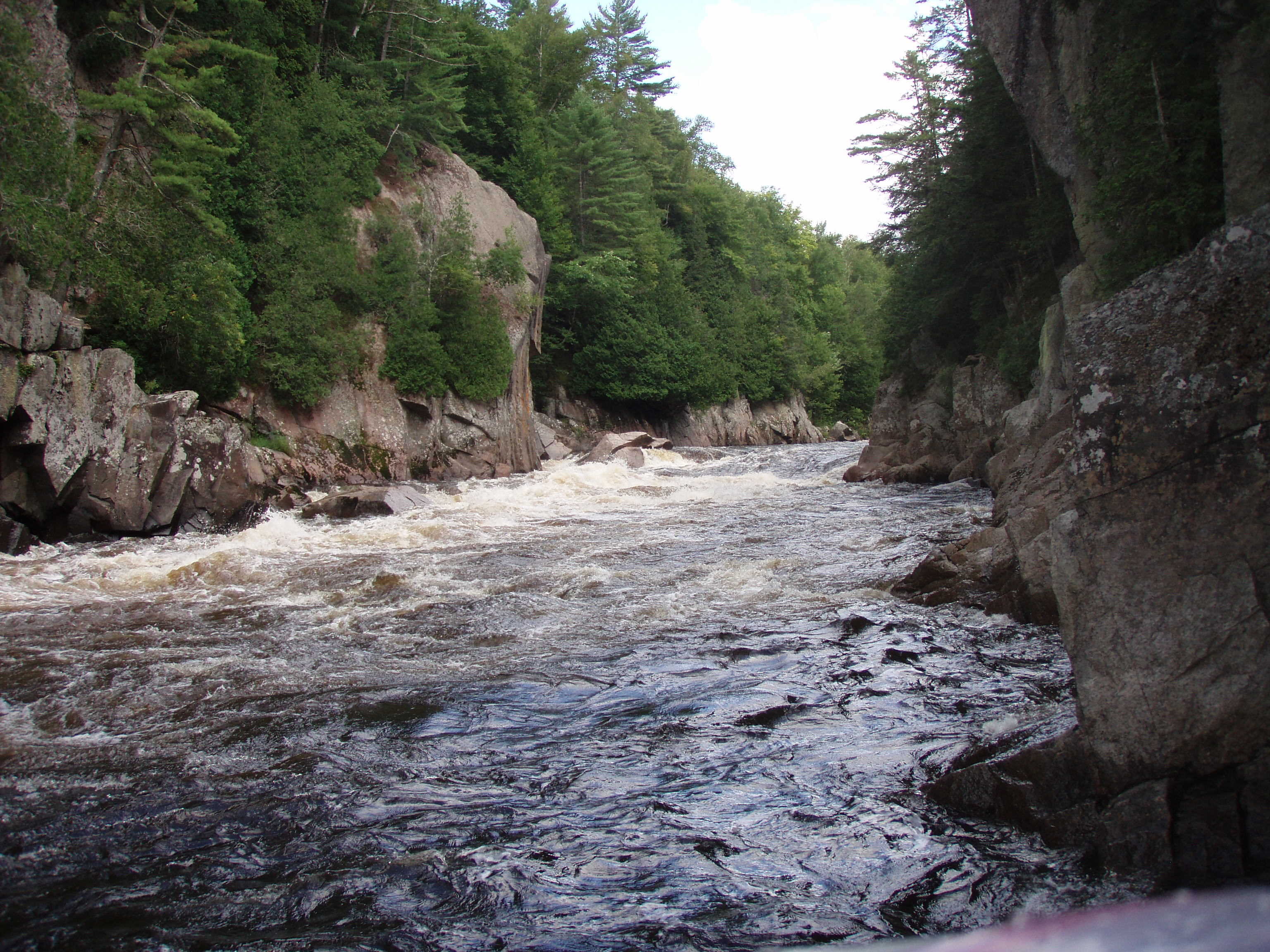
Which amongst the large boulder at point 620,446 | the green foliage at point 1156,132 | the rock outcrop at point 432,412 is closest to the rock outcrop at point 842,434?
the large boulder at point 620,446

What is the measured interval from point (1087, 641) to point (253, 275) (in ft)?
63.3

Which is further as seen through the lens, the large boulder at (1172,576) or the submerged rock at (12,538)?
the submerged rock at (12,538)

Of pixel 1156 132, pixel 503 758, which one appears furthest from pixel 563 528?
pixel 1156 132

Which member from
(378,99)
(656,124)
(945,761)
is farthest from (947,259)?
(656,124)

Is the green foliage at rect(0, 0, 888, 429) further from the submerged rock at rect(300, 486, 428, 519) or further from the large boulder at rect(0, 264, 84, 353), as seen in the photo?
the submerged rock at rect(300, 486, 428, 519)

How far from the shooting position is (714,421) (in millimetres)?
44719

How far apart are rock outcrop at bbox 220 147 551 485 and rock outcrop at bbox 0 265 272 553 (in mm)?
3454

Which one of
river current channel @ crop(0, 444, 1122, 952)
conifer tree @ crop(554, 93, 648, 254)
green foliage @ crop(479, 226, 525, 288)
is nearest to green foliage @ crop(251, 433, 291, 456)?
river current channel @ crop(0, 444, 1122, 952)

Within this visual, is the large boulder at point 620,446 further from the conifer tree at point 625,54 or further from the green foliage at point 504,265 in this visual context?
the conifer tree at point 625,54

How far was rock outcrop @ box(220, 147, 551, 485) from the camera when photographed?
1836 centimetres

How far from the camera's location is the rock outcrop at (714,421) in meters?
36.9

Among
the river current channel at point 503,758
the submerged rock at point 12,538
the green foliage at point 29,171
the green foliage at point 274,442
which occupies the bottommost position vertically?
the river current channel at point 503,758

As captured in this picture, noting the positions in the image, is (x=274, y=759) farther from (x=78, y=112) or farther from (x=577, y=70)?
(x=577, y=70)

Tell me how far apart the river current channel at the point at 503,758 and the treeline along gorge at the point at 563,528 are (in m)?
0.03
